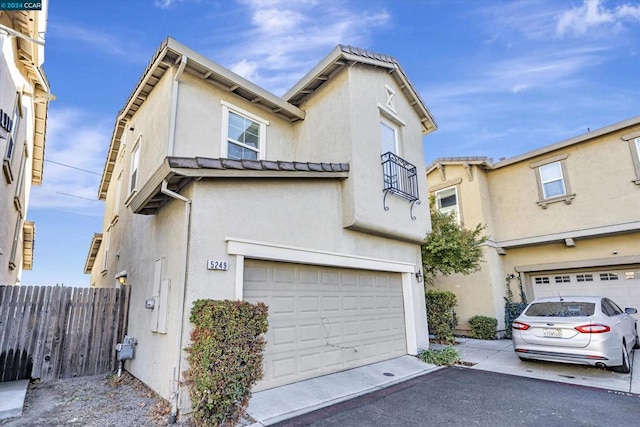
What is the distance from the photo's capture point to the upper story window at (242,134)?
818 centimetres

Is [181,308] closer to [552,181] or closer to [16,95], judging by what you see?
[16,95]

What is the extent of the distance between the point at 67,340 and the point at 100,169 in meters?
9.95

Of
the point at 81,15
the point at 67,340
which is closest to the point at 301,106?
the point at 81,15

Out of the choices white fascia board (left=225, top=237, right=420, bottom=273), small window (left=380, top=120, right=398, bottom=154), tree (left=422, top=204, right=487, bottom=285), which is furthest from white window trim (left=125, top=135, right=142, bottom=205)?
tree (left=422, top=204, right=487, bottom=285)

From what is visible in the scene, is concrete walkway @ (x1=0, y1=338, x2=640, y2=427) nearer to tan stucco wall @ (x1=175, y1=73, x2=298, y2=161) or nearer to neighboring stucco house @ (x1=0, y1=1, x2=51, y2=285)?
neighboring stucco house @ (x1=0, y1=1, x2=51, y2=285)

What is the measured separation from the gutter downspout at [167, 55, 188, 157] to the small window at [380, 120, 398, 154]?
5.30 meters

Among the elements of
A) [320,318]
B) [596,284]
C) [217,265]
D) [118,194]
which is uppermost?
[118,194]

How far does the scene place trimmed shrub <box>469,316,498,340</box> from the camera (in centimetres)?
1232

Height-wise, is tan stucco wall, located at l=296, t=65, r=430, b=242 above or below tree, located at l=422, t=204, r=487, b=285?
above

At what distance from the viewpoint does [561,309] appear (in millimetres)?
7660

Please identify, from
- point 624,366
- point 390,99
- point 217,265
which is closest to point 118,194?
point 217,265

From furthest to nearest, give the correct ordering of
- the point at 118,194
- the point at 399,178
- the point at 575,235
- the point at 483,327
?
1. the point at 483,327
2. the point at 575,235
3. the point at 118,194
4. the point at 399,178

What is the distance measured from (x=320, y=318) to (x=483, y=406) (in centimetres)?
327

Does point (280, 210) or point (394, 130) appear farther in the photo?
point (394, 130)
